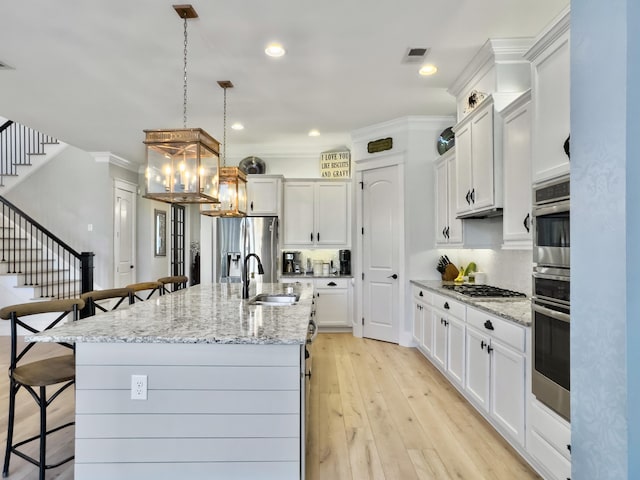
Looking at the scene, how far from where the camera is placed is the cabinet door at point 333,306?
5676 mm

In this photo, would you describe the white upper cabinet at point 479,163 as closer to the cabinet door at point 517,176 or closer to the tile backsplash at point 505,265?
the cabinet door at point 517,176

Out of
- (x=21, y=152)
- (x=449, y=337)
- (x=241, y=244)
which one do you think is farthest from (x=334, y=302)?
(x=21, y=152)

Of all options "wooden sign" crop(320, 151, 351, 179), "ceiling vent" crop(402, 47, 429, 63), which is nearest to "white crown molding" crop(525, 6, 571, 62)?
"ceiling vent" crop(402, 47, 429, 63)

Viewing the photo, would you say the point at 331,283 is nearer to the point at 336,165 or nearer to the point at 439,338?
the point at 336,165

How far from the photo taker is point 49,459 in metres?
2.29

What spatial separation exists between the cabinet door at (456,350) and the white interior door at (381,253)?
4.95ft

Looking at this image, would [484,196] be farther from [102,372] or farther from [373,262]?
[102,372]

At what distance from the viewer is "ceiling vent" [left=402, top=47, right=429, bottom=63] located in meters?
3.20

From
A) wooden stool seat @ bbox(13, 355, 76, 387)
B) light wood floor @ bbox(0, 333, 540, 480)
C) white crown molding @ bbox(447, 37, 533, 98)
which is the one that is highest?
white crown molding @ bbox(447, 37, 533, 98)

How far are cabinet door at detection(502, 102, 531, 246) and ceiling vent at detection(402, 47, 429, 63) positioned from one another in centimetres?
91

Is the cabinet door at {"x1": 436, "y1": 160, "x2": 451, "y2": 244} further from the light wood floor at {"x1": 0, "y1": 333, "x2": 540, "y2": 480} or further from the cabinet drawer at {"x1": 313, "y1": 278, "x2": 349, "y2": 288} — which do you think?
the cabinet drawer at {"x1": 313, "y1": 278, "x2": 349, "y2": 288}

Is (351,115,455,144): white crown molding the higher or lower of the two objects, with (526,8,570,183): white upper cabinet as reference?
higher

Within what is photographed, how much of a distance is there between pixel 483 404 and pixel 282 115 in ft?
12.0

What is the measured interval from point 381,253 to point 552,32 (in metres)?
3.46
